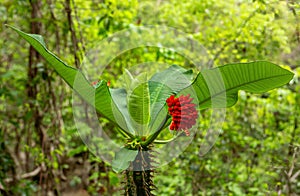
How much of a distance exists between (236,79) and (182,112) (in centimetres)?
14

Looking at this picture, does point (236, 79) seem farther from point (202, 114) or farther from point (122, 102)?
point (202, 114)

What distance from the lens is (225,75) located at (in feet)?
2.64

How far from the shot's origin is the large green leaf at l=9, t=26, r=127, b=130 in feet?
2.60

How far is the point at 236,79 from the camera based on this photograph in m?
0.81

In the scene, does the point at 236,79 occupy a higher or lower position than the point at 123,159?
higher

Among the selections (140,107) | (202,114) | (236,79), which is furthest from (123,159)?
(202,114)

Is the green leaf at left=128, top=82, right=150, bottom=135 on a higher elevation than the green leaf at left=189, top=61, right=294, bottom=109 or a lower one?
lower

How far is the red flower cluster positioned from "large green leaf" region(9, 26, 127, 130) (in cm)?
13

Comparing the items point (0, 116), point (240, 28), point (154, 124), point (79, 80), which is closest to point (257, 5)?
point (240, 28)

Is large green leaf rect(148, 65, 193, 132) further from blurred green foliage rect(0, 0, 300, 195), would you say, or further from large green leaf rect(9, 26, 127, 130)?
blurred green foliage rect(0, 0, 300, 195)

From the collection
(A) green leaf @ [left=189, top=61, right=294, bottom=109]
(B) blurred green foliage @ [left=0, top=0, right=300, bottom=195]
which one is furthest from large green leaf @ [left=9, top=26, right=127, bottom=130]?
(B) blurred green foliage @ [left=0, top=0, right=300, bottom=195]

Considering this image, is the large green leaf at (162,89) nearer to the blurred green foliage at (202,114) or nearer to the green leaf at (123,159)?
the green leaf at (123,159)

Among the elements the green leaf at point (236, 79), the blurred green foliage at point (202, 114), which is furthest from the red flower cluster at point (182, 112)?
the blurred green foliage at point (202, 114)

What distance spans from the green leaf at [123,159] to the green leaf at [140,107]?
0.23 feet
